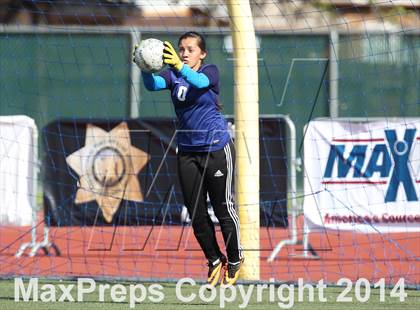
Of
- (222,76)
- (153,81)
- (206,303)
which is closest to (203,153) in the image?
(153,81)

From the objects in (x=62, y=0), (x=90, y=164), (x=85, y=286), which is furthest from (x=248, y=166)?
(x=62, y=0)

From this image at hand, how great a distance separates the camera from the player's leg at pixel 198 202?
8555mm

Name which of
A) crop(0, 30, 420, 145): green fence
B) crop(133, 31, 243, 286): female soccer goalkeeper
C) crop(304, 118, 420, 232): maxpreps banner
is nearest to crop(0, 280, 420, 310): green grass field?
crop(133, 31, 243, 286): female soccer goalkeeper

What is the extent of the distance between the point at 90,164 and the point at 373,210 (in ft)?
10.6

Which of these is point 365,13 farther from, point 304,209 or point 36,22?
point 36,22

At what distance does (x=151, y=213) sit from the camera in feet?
40.6

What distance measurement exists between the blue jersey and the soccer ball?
37 cm

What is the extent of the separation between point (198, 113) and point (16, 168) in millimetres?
4256

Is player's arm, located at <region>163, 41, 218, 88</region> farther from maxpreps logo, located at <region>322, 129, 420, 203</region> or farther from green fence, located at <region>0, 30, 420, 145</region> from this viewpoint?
green fence, located at <region>0, 30, 420, 145</region>

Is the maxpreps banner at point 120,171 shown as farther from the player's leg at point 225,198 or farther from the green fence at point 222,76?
the player's leg at point 225,198

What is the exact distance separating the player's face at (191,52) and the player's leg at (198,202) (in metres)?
0.72

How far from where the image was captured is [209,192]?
28.3 ft

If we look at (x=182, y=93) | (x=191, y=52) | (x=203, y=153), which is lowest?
(x=203, y=153)

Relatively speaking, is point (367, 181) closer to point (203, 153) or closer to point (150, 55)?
point (203, 153)
